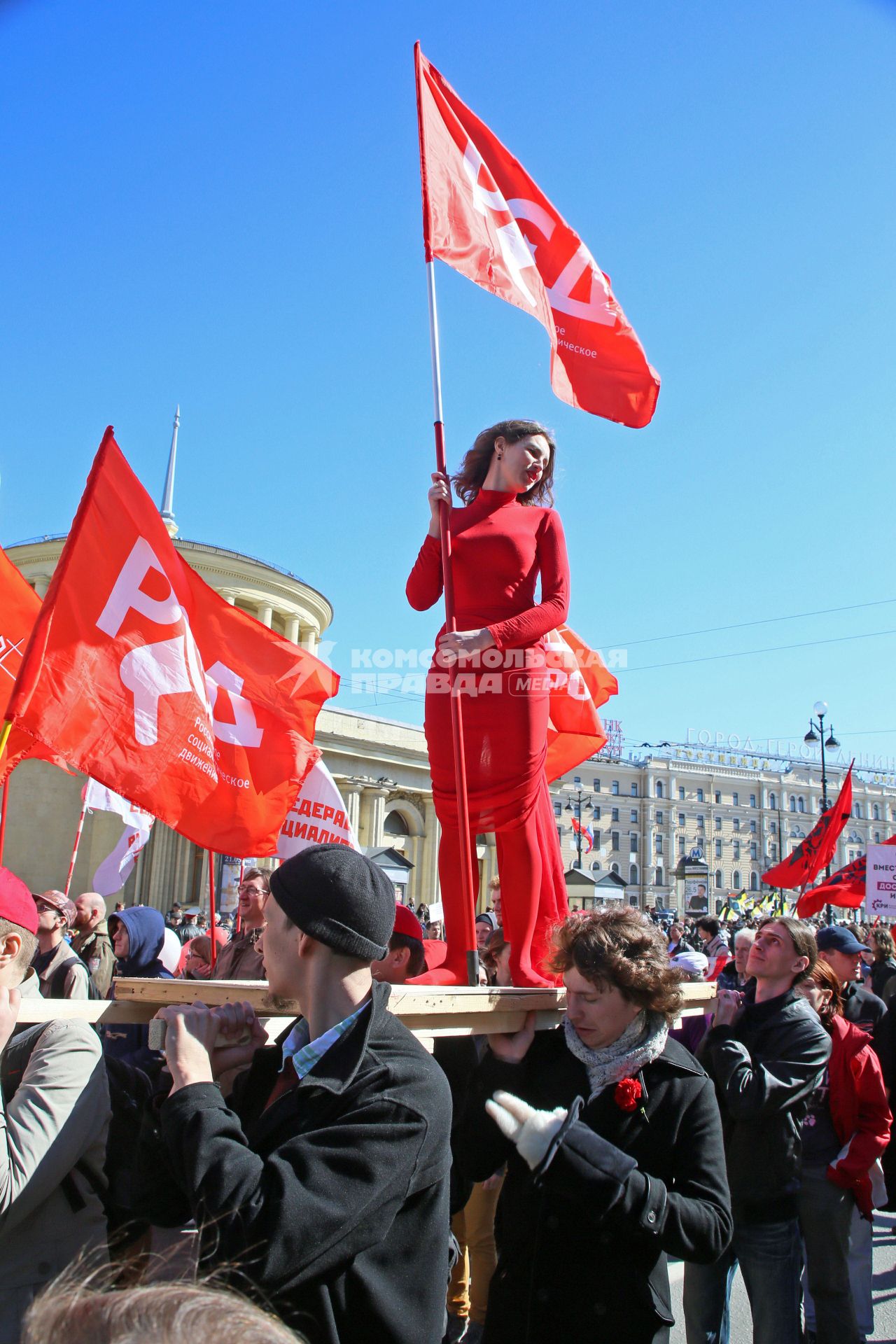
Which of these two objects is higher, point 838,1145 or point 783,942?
point 783,942

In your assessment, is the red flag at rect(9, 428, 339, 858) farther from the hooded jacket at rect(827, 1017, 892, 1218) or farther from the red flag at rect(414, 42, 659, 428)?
the hooded jacket at rect(827, 1017, 892, 1218)

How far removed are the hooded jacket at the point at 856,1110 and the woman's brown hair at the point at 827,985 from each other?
0.06 m

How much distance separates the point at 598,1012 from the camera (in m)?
2.52

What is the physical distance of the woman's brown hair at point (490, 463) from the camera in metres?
3.99

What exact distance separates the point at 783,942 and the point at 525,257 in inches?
132

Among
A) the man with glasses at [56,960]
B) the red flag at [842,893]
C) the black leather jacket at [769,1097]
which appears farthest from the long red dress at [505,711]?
the red flag at [842,893]

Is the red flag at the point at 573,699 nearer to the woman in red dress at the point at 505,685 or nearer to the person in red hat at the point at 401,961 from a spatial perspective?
the woman in red dress at the point at 505,685

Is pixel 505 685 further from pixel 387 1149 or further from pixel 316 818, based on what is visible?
pixel 316 818

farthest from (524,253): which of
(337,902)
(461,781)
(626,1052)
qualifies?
(337,902)

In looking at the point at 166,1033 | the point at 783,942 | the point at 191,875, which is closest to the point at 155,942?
the point at 783,942

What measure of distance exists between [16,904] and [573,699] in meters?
3.07

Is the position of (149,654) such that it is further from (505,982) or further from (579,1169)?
(579,1169)

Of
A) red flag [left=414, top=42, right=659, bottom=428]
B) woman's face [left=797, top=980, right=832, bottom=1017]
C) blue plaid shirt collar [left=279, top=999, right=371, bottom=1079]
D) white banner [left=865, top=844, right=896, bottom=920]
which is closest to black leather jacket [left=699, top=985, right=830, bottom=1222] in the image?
woman's face [left=797, top=980, right=832, bottom=1017]

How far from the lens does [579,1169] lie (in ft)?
6.89
